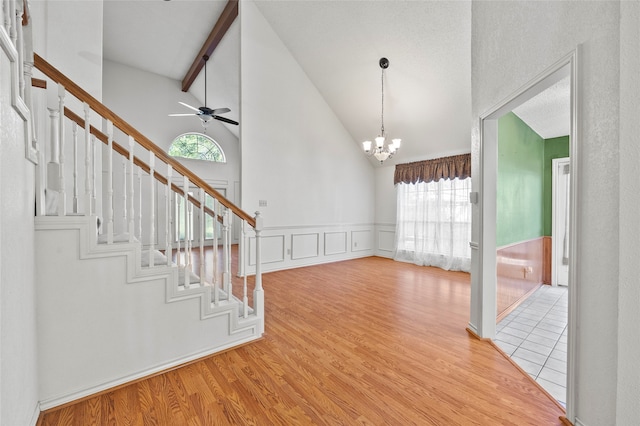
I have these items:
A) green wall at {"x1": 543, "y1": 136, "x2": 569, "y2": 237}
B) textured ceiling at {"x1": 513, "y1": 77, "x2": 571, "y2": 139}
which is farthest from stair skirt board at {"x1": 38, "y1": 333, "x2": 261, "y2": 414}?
green wall at {"x1": 543, "y1": 136, "x2": 569, "y2": 237}

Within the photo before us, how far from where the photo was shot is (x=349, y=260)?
6.47 meters

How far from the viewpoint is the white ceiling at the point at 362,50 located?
12.8ft

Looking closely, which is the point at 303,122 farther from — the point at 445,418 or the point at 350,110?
the point at 445,418

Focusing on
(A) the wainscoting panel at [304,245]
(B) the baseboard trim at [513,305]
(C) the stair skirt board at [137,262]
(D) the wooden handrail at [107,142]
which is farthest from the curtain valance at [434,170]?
(D) the wooden handrail at [107,142]

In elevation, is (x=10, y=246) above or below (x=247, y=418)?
above

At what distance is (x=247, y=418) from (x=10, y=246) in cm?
145

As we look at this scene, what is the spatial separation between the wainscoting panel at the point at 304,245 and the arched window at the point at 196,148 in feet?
14.4

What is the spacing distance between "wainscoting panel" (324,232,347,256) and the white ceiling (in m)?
2.21

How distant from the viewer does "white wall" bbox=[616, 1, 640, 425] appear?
3.74 ft

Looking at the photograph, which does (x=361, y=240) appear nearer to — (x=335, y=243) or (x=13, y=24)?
(x=335, y=243)

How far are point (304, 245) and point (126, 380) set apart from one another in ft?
13.1

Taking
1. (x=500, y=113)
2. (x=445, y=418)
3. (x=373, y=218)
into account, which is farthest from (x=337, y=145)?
(x=445, y=418)

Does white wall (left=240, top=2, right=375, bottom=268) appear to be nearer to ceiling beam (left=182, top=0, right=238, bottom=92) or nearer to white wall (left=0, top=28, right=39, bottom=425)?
ceiling beam (left=182, top=0, right=238, bottom=92)

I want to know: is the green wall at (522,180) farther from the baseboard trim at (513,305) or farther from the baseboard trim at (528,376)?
the baseboard trim at (528,376)
